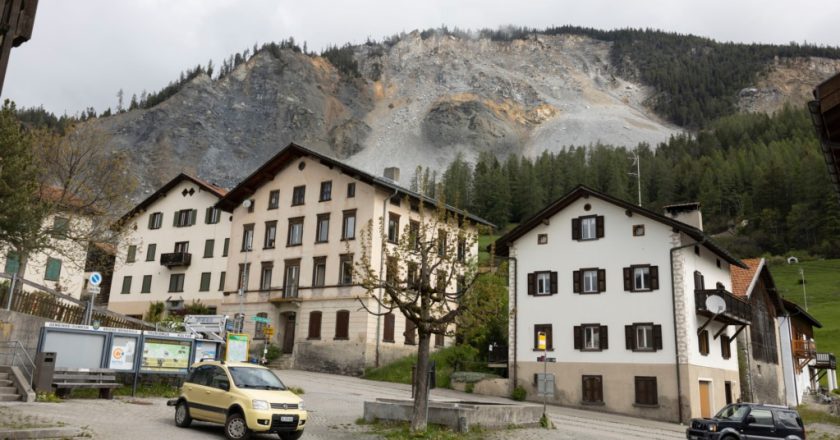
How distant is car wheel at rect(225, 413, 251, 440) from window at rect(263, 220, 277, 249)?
103 feet

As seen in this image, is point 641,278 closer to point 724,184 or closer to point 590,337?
point 590,337

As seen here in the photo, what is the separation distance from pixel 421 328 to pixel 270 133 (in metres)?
164

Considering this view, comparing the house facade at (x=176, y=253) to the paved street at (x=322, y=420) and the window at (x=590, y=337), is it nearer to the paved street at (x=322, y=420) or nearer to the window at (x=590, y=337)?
the paved street at (x=322, y=420)

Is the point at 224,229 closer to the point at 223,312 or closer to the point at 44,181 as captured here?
the point at 223,312

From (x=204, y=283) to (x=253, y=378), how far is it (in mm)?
36759

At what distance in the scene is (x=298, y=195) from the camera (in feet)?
154

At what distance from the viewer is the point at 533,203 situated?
4973 inches

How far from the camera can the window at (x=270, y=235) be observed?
47062 mm

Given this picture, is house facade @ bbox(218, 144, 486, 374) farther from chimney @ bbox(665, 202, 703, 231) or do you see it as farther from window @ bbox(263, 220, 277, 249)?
chimney @ bbox(665, 202, 703, 231)

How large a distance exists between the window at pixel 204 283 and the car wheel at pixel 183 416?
3532 cm

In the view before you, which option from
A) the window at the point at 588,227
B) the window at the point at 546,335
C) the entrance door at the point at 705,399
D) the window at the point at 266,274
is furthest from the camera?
the window at the point at 266,274

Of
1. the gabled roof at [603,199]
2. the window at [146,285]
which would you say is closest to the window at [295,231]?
the gabled roof at [603,199]

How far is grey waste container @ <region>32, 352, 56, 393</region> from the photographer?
20375 millimetres

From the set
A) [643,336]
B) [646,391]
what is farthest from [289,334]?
[646,391]
